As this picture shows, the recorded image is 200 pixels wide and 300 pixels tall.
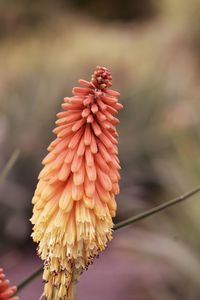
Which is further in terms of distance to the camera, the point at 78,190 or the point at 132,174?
the point at 132,174

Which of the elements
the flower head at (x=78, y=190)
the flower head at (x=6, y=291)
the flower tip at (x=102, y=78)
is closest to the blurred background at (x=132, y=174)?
the flower head at (x=78, y=190)

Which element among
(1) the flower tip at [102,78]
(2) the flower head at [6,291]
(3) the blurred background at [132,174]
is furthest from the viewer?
(3) the blurred background at [132,174]

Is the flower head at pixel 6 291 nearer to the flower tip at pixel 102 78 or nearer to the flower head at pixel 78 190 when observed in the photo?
the flower head at pixel 78 190

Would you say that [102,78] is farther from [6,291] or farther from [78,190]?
[6,291]

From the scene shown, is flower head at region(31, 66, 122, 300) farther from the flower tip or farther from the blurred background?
the blurred background

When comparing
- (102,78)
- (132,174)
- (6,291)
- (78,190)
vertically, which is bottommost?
(132,174)

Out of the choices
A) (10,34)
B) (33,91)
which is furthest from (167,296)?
(10,34)

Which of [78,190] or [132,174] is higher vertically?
[78,190]

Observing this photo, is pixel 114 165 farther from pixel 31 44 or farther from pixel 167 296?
pixel 31 44

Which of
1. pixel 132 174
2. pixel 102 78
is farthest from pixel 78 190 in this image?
pixel 132 174
